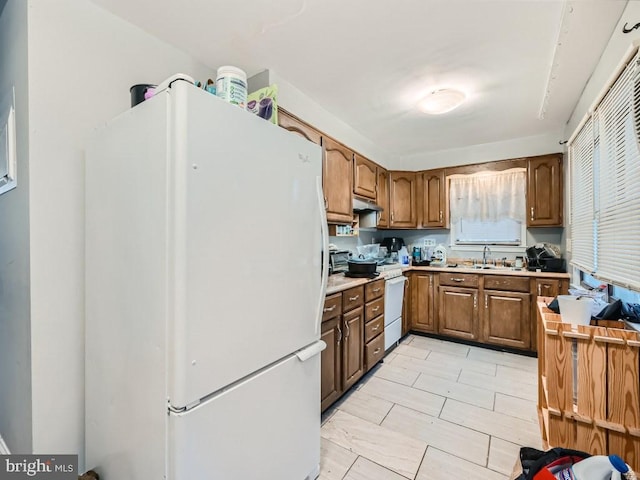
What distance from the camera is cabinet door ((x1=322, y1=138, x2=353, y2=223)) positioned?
254 cm

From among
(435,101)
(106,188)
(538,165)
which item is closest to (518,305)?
(538,165)

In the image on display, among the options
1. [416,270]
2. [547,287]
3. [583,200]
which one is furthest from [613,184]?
[416,270]

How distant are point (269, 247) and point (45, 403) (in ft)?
4.11

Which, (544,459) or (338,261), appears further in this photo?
(338,261)

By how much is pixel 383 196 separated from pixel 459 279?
1.39 meters

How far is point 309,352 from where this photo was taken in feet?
A: 4.52

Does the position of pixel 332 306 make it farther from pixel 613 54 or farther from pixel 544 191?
pixel 544 191

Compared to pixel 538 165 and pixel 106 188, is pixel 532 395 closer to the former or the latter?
pixel 538 165

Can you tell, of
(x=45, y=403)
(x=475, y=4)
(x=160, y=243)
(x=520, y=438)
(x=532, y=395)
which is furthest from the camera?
(x=532, y=395)

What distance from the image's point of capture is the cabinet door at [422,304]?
11.6ft

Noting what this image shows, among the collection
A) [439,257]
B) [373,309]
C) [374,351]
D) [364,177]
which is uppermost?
[364,177]

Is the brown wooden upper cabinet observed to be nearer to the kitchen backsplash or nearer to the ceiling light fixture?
the kitchen backsplash

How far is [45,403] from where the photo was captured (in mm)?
1273

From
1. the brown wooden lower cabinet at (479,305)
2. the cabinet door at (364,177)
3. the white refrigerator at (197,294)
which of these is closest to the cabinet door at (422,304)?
the brown wooden lower cabinet at (479,305)
